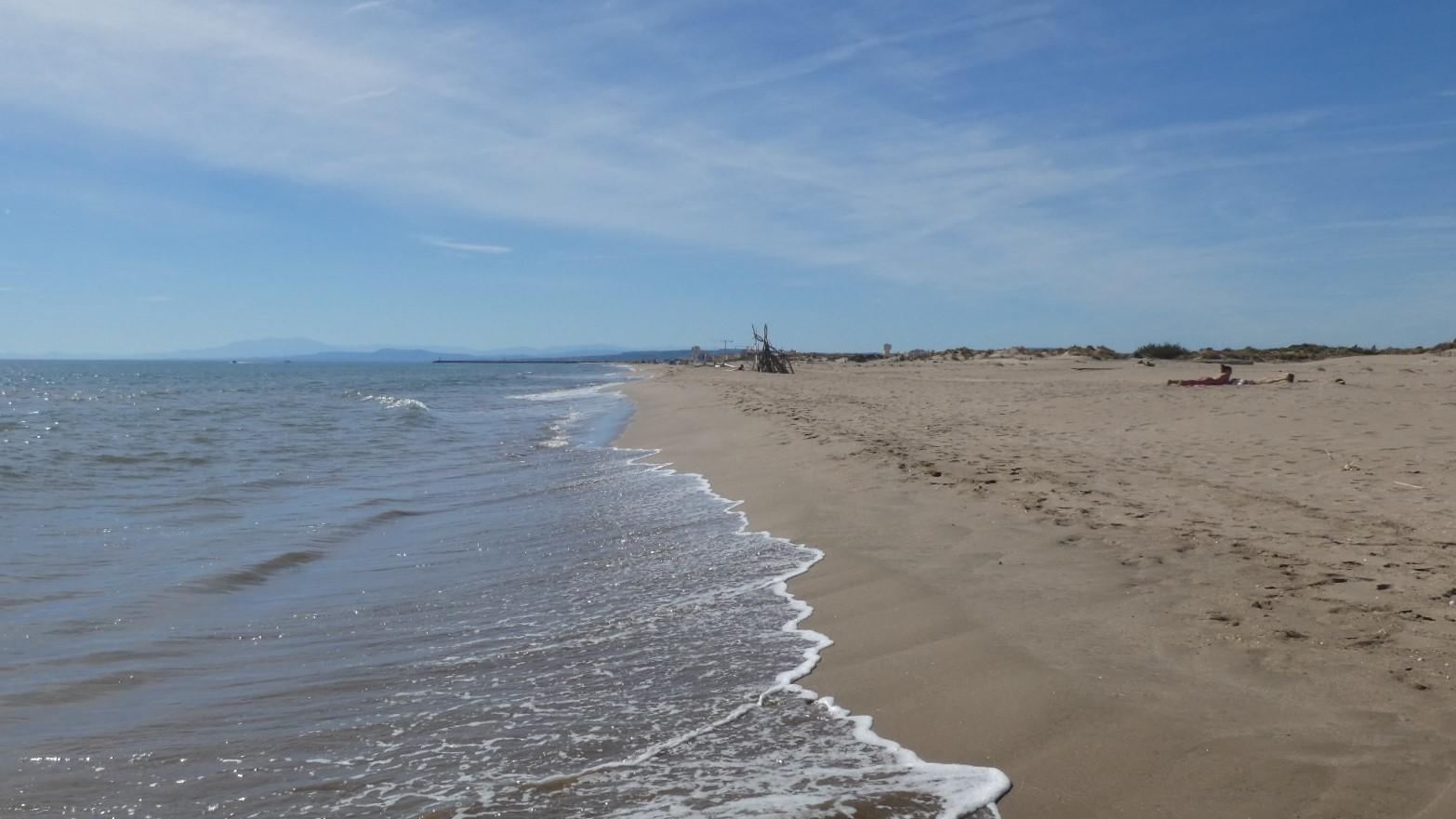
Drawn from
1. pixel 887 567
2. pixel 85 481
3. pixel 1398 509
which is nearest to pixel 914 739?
pixel 887 567

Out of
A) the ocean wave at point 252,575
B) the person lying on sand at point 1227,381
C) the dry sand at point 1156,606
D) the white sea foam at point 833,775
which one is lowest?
the ocean wave at point 252,575

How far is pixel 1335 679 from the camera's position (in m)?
3.53

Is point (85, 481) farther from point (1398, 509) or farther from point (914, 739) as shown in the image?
point (1398, 509)

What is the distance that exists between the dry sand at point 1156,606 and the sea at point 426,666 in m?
0.35

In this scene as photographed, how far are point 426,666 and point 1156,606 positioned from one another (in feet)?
11.7

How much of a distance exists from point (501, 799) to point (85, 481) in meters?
12.0

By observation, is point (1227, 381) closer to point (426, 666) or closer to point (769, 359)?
point (426, 666)

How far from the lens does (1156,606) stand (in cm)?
459

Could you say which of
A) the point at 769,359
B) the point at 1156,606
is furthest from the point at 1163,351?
the point at 1156,606

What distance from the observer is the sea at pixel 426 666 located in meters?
3.12

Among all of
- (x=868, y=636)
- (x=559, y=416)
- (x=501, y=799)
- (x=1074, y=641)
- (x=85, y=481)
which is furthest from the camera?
(x=559, y=416)

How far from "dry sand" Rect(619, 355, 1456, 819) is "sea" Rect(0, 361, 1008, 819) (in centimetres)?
35

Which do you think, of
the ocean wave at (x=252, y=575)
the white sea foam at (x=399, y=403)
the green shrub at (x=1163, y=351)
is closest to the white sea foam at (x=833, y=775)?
the ocean wave at (x=252, y=575)

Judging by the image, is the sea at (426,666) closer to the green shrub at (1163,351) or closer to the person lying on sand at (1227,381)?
the person lying on sand at (1227,381)
